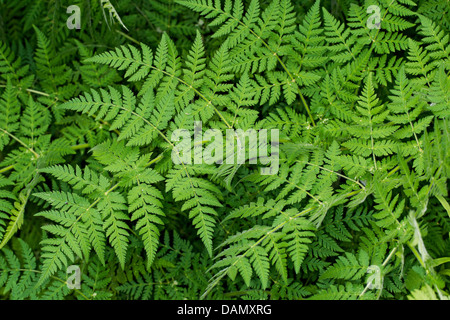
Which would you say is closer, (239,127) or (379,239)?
(379,239)

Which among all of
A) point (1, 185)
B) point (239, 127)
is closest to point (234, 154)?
point (239, 127)

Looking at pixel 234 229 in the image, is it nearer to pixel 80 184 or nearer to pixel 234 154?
pixel 234 154

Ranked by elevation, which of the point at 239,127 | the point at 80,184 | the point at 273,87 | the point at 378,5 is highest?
the point at 378,5

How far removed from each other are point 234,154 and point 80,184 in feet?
3.19

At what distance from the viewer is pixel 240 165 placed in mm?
2504

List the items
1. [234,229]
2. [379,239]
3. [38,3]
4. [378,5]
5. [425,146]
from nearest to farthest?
1. [425,146]
2. [379,239]
3. [378,5]
4. [234,229]
5. [38,3]

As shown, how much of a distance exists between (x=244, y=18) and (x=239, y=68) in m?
0.32

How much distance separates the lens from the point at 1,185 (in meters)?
2.60

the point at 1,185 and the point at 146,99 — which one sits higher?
the point at 146,99

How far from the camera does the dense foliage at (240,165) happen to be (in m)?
2.31

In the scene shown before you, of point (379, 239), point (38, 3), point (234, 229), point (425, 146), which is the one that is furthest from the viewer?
point (38, 3)

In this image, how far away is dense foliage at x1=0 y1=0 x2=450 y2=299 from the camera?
2.31 meters

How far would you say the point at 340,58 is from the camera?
2.62m

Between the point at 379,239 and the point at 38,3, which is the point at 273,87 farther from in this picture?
the point at 38,3
